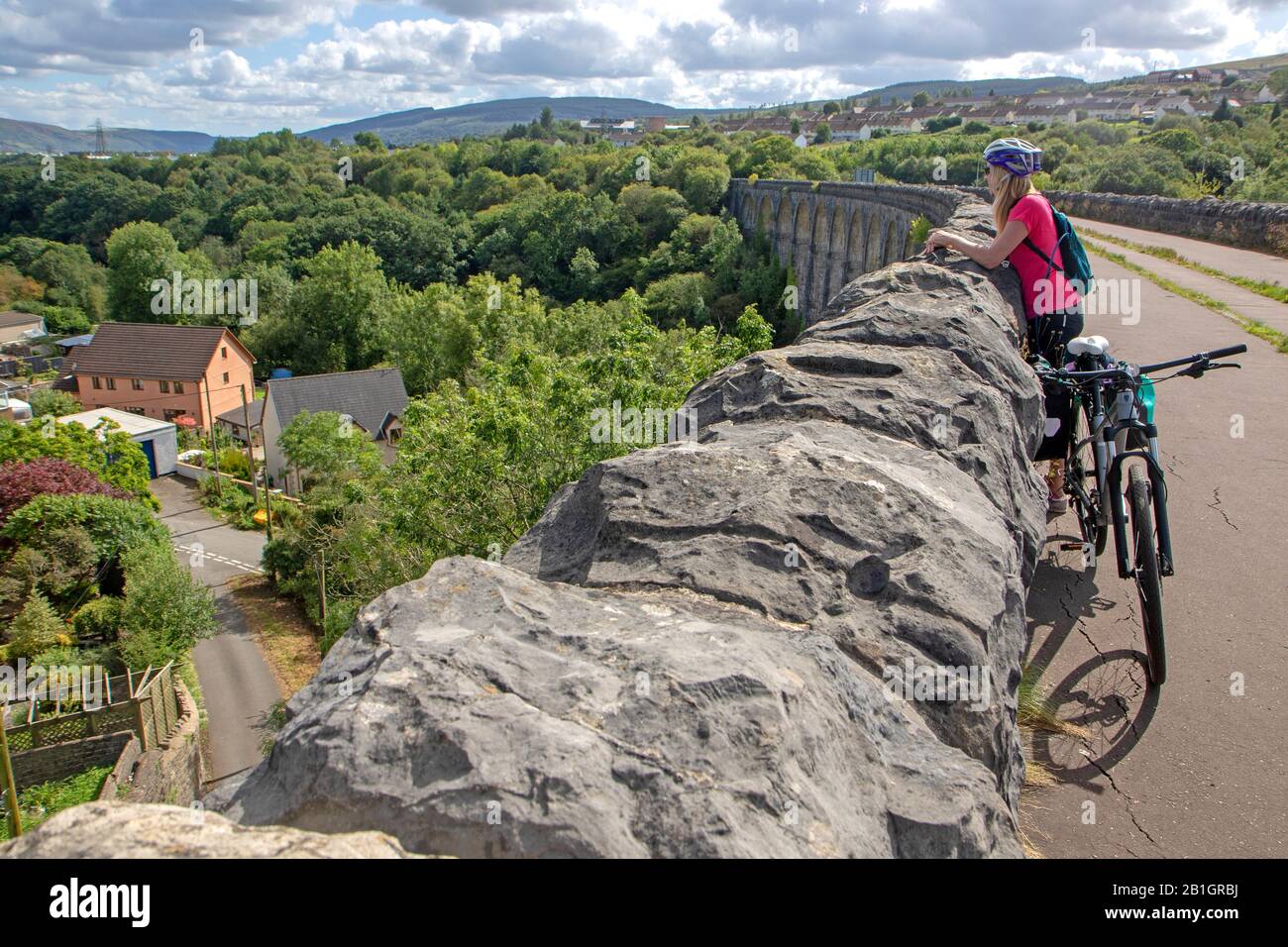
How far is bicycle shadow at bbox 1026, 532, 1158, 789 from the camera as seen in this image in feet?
11.9

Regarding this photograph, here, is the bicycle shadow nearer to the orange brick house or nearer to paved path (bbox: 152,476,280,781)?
paved path (bbox: 152,476,280,781)

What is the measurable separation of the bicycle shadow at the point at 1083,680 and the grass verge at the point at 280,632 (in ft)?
56.4

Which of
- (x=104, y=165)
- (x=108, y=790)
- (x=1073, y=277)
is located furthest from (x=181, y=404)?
(x=104, y=165)

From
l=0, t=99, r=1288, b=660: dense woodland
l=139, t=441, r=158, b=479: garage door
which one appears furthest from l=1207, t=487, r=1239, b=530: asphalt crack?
l=139, t=441, r=158, b=479: garage door

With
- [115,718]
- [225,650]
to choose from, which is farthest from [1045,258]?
[225,650]

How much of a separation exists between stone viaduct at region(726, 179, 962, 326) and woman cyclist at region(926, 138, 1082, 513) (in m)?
17.0

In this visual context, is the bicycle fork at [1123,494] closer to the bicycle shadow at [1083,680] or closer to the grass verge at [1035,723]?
the bicycle shadow at [1083,680]

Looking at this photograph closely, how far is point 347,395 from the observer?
39719 millimetres

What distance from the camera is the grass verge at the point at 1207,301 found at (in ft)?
33.8

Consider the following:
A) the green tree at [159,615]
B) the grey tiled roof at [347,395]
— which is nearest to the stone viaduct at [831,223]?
the green tree at [159,615]

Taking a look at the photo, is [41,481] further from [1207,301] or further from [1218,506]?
[1218,506]
